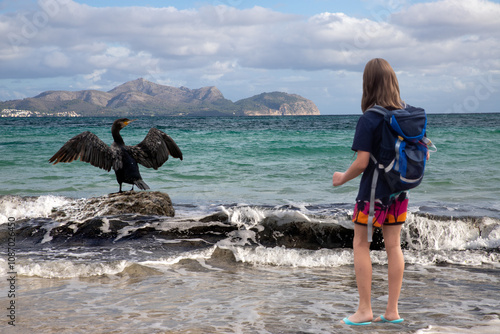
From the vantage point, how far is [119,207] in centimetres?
636

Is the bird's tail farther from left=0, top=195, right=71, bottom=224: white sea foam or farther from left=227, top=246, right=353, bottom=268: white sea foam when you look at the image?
left=227, top=246, right=353, bottom=268: white sea foam

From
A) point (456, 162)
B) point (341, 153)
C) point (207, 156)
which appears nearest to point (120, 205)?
point (207, 156)

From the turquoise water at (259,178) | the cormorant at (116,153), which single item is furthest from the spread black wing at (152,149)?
the turquoise water at (259,178)

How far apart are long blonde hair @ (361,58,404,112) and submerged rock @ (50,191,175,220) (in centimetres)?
444

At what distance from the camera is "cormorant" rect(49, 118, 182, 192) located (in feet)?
21.4

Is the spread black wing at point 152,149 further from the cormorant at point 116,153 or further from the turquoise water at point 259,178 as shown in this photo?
the turquoise water at point 259,178

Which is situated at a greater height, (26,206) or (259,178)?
(259,178)

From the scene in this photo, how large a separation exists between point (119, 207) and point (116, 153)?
2.80 ft

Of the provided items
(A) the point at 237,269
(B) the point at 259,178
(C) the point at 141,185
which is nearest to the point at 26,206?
(C) the point at 141,185

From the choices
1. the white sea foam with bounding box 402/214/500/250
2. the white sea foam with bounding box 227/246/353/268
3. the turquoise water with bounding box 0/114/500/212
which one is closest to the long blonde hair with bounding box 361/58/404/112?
the white sea foam with bounding box 227/246/353/268

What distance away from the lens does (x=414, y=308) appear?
3.21 m

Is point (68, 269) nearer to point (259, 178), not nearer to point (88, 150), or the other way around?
point (88, 150)

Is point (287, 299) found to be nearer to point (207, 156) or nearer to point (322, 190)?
point (322, 190)

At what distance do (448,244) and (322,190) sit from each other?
4.12m
